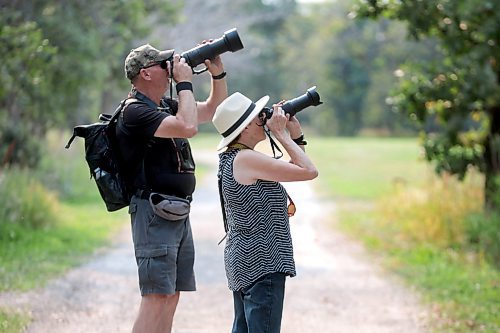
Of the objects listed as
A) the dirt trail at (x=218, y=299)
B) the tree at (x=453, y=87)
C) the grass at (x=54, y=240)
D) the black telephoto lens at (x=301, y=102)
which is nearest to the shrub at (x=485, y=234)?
the tree at (x=453, y=87)

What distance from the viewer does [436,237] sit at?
44.5ft

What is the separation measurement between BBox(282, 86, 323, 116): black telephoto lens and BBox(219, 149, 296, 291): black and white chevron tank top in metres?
0.38

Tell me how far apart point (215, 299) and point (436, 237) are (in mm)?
5295

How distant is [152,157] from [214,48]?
0.73m

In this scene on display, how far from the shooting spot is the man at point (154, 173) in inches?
215

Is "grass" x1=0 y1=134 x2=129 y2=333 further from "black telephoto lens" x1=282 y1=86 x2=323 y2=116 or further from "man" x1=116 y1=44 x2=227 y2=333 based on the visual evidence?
"black telephoto lens" x1=282 y1=86 x2=323 y2=116

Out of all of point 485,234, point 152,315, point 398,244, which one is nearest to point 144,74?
point 152,315

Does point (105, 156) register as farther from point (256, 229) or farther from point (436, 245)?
point (436, 245)

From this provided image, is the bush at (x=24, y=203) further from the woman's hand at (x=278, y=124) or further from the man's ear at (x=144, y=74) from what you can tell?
Result: the woman's hand at (x=278, y=124)

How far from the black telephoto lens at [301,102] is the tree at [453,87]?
6677mm

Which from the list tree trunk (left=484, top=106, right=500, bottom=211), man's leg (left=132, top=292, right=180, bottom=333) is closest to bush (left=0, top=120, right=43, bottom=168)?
tree trunk (left=484, top=106, right=500, bottom=211)

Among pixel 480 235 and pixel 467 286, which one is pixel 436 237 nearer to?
pixel 480 235

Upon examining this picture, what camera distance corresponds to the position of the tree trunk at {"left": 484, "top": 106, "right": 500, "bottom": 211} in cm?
1302

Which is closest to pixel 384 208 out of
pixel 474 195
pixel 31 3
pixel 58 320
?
pixel 474 195
